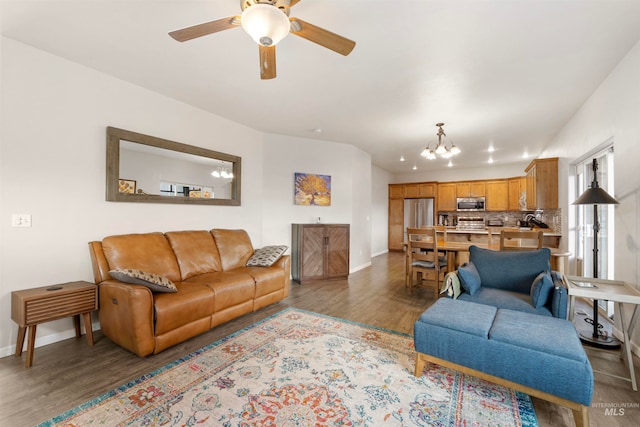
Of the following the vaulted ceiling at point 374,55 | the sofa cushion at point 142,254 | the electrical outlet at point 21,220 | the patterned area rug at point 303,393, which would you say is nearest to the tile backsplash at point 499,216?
the vaulted ceiling at point 374,55

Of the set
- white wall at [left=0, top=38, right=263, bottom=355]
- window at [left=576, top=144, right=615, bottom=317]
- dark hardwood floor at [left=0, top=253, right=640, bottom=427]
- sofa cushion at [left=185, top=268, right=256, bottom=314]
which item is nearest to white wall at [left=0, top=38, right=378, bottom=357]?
white wall at [left=0, top=38, right=263, bottom=355]

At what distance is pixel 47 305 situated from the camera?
2.19 m

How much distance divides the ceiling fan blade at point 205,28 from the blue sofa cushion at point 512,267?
10.5 feet

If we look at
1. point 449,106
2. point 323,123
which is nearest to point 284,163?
point 323,123

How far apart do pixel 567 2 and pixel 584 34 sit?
566mm

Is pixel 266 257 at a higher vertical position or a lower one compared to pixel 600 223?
lower

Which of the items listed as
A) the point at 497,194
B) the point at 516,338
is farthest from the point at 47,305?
the point at 497,194

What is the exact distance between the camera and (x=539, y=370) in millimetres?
1596

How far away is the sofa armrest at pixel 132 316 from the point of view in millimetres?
2170

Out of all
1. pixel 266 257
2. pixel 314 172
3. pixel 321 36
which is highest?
pixel 321 36

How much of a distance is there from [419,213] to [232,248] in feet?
20.8

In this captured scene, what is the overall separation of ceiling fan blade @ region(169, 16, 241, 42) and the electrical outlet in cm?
214

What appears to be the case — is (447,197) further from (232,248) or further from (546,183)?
(232,248)

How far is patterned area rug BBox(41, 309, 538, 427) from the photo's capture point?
5.35 ft
